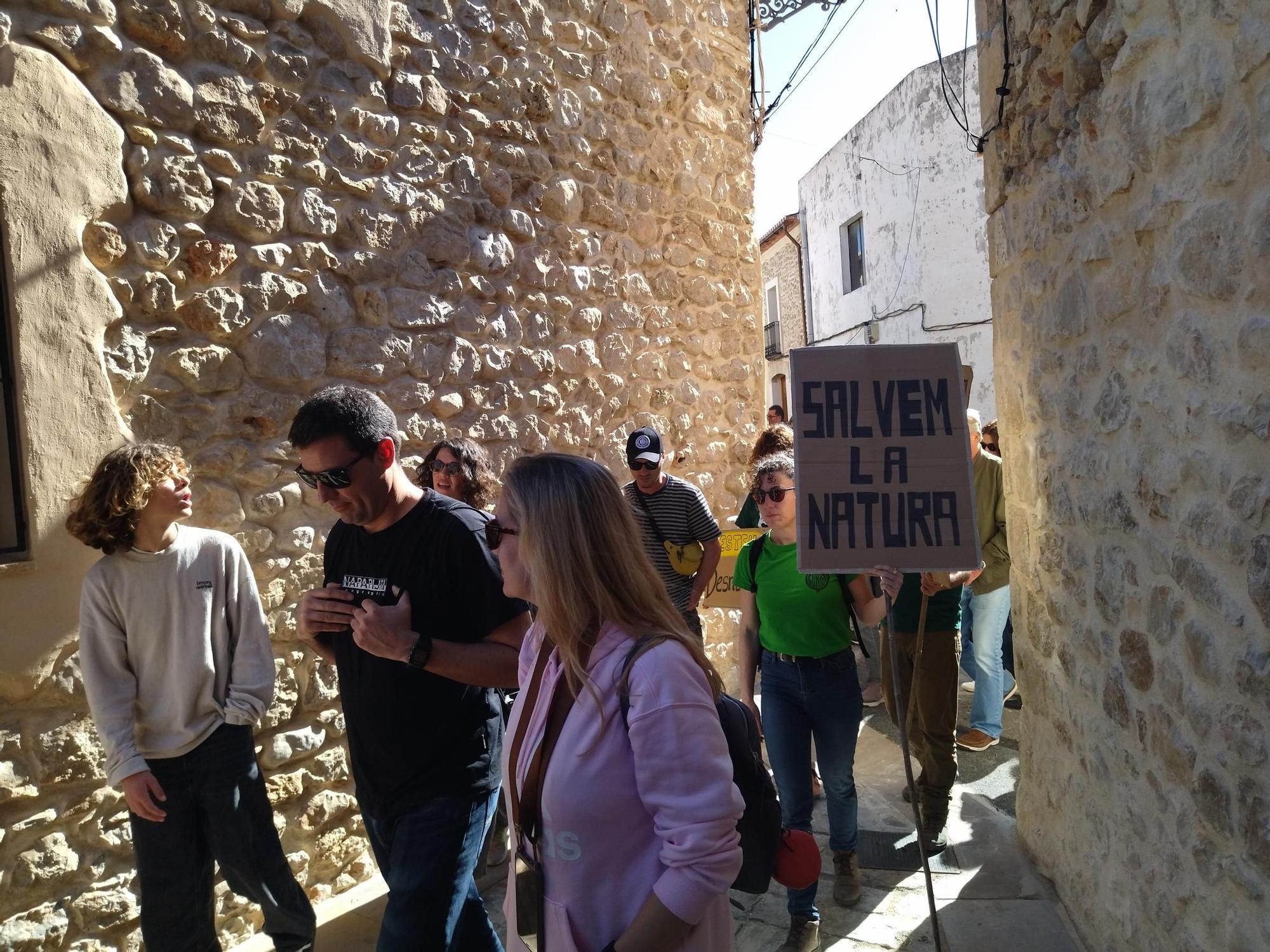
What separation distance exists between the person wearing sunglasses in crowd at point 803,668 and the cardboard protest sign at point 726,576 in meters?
1.84

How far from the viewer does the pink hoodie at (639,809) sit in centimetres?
144

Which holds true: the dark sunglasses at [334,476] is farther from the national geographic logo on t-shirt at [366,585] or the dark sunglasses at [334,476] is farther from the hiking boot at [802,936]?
the hiking boot at [802,936]

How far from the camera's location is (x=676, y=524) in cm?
455

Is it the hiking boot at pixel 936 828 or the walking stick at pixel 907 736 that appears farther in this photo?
the hiking boot at pixel 936 828

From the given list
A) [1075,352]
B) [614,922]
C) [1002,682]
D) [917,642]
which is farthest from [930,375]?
[1002,682]

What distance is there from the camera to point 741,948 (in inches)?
127

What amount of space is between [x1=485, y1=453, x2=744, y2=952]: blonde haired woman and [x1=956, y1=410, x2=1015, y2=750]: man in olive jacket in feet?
10.6

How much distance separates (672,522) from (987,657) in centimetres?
197

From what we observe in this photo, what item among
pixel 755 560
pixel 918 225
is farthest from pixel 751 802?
pixel 918 225

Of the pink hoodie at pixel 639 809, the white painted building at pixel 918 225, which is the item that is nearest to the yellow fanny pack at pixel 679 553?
the pink hoodie at pixel 639 809

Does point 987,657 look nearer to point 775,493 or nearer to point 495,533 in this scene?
point 775,493

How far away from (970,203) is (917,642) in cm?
1280

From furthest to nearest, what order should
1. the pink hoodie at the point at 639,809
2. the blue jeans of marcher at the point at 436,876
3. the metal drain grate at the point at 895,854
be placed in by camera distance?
the metal drain grate at the point at 895,854, the blue jeans of marcher at the point at 436,876, the pink hoodie at the point at 639,809

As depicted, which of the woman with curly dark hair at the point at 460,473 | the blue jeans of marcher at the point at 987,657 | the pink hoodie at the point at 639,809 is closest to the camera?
the pink hoodie at the point at 639,809
